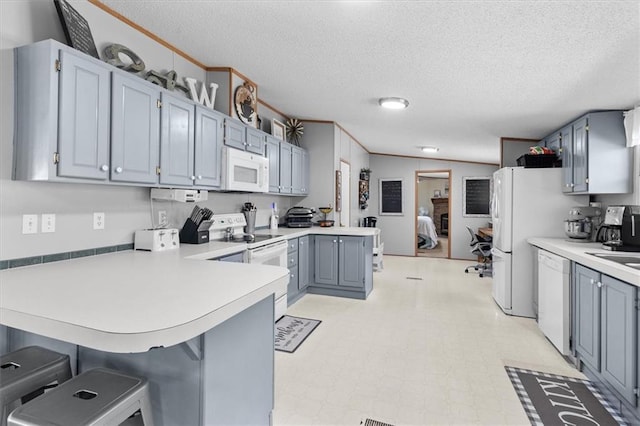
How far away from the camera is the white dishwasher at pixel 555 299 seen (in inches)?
104

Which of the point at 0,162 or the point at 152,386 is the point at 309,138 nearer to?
the point at 0,162

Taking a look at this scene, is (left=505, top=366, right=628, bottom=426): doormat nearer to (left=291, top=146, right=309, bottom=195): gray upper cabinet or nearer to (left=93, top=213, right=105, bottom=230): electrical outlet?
(left=93, top=213, right=105, bottom=230): electrical outlet

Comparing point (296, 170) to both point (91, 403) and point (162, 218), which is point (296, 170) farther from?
point (91, 403)

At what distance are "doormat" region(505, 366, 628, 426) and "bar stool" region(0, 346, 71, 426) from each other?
2.43m

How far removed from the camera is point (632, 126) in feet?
9.71

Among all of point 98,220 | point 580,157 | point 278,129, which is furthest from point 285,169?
point 580,157

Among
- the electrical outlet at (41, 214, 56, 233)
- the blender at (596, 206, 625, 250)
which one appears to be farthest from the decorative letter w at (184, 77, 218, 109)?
the blender at (596, 206, 625, 250)

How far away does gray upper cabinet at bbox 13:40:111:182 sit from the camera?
1.67 m

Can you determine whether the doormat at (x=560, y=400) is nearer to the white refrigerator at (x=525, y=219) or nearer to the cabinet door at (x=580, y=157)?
the white refrigerator at (x=525, y=219)

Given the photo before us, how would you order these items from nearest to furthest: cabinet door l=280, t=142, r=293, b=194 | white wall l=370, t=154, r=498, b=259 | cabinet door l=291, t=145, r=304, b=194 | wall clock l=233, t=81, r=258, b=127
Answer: wall clock l=233, t=81, r=258, b=127
cabinet door l=280, t=142, r=293, b=194
cabinet door l=291, t=145, r=304, b=194
white wall l=370, t=154, r=498, b=259

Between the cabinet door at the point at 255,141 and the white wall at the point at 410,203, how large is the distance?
467 centimetres

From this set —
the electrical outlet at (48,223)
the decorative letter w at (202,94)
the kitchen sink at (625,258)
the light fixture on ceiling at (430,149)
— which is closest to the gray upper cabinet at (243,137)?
the decorative letter w at (202,94)

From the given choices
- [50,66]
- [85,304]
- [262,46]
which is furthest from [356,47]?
[85,304]

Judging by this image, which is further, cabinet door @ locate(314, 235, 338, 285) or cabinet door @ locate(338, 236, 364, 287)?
cabinet door @ locate(314, 235, 338, 285)
